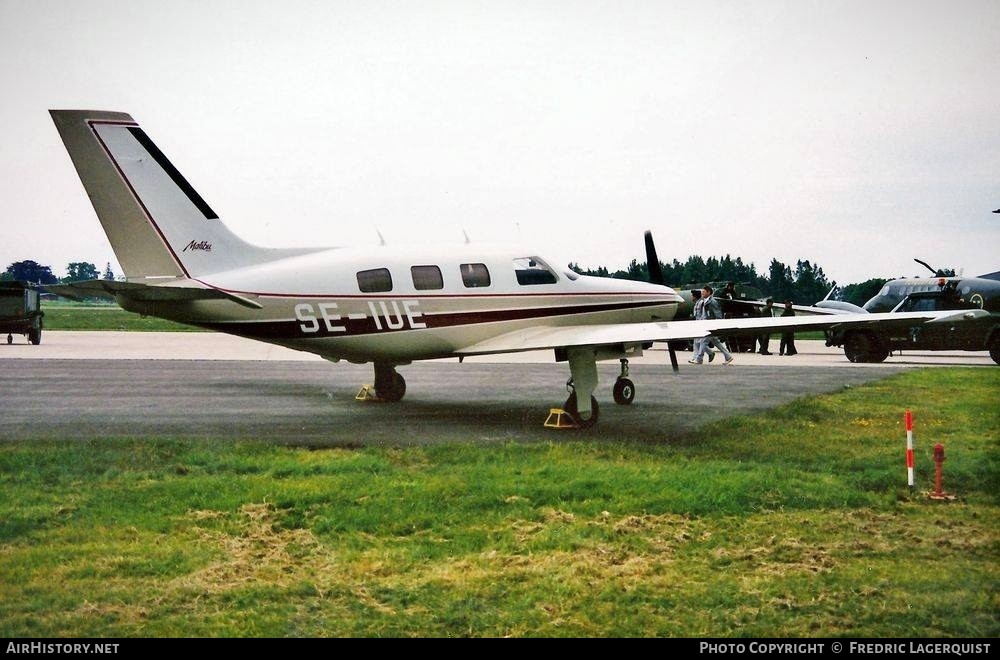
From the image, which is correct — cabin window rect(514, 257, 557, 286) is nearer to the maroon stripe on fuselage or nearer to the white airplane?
the white airplane

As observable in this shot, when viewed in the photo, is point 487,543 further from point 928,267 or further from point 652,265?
point 652,265

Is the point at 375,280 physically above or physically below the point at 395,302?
above

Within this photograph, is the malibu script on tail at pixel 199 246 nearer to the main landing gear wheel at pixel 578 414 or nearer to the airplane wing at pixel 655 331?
the airplane wing at pixel 655 331

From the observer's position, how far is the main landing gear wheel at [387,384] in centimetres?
1472

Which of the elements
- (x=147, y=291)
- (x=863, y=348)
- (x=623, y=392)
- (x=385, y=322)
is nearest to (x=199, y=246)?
(x=147, y=291)

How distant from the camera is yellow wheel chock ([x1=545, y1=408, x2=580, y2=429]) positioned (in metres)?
12.1

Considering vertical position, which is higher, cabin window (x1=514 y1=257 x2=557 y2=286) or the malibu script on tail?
the malibu script on tail

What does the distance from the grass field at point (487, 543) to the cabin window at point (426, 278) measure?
3.50 m

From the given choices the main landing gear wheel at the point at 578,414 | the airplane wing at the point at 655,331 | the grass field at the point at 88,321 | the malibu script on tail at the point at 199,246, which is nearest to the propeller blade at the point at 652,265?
the airplane wing at the point at 655,331

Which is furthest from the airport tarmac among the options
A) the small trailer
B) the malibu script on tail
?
the malibu script on tail

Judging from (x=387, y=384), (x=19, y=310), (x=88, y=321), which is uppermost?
(x=19, y=310)

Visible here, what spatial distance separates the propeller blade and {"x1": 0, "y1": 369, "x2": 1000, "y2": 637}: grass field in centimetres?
628

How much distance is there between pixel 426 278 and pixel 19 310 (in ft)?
24.3

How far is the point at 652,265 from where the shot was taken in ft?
50.7
